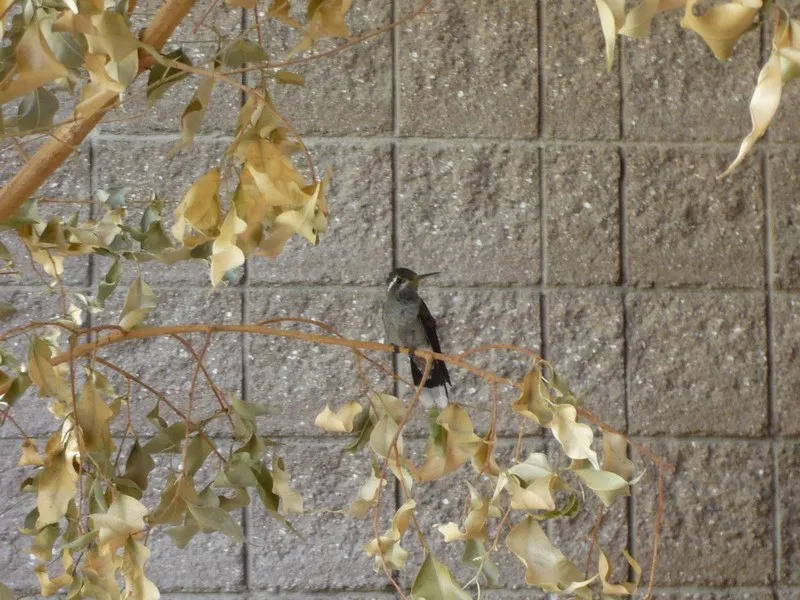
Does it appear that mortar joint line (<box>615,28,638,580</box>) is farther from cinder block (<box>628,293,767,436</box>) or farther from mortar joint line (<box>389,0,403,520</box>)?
mortar joint line (<box>389,0,403,520</box>)

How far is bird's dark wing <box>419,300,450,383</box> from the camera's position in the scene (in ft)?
5.35

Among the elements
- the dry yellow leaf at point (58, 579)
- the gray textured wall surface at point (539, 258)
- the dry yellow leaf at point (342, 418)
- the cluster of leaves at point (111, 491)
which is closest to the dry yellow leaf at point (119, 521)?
the cluster of leaves at point (111, 491)

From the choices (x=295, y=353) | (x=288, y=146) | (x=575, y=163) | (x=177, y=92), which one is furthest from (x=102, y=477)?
(x=575, y=163)

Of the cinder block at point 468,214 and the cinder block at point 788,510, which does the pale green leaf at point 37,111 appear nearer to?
the cinder block at point 468,214

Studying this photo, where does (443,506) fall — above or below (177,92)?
below

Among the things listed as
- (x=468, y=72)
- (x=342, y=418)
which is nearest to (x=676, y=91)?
(x=468, y=72)

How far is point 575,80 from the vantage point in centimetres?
180

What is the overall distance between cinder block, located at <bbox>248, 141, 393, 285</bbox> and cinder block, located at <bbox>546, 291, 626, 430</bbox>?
1.13 ft

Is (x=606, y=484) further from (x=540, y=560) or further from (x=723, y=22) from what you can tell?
(x=723, y=22)

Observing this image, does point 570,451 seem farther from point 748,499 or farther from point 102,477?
point 748,499

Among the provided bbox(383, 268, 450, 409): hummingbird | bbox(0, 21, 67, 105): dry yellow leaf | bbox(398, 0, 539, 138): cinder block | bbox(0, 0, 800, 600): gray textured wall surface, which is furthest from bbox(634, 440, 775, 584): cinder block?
bbox(0, 21, 67, 105): dry yellow leaf

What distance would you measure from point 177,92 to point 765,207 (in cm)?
116

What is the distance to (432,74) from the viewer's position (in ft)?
5.85

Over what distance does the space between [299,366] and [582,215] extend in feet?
2.02
